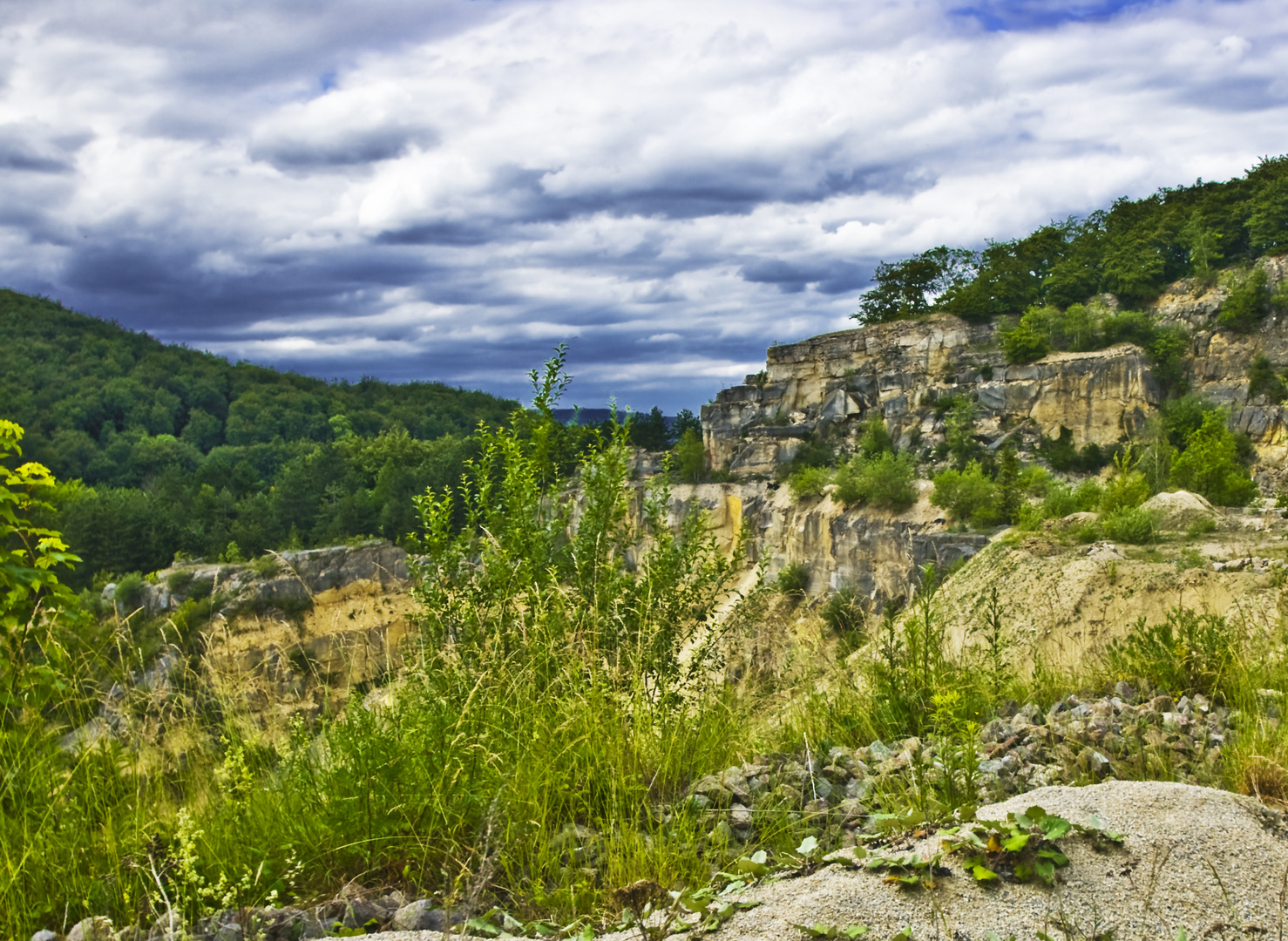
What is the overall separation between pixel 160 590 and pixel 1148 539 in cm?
4347

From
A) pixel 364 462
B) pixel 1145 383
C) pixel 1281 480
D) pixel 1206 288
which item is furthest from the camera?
pixel 364 462

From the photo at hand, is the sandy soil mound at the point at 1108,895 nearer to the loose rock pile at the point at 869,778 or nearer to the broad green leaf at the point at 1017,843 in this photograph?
the broad green leaf at the point at 1017,843

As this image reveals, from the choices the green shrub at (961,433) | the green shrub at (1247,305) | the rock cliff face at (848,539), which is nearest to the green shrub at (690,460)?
the rock cliff face at (848,539)

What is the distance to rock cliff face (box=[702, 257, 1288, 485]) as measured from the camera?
41.1 meters

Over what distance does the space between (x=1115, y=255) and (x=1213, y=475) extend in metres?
31.9

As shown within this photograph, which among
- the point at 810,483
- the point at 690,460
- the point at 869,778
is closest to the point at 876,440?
the point at 810,483

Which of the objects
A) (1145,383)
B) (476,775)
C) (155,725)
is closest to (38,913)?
(155,725)

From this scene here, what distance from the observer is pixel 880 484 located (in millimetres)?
37562

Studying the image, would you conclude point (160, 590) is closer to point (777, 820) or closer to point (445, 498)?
point (445, 498)

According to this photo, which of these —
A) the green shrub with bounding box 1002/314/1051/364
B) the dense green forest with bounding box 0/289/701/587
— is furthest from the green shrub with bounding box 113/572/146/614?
the green shrub with bounding box 1002/314/1051/364

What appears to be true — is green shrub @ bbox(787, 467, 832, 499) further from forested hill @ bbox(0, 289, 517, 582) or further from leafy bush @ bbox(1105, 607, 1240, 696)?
leafy bush @ bbox(1105, 607, 1240, 696)

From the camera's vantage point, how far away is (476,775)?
3.17 metres

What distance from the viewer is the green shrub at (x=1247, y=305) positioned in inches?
1631

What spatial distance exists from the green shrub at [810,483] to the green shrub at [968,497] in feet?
26.9
